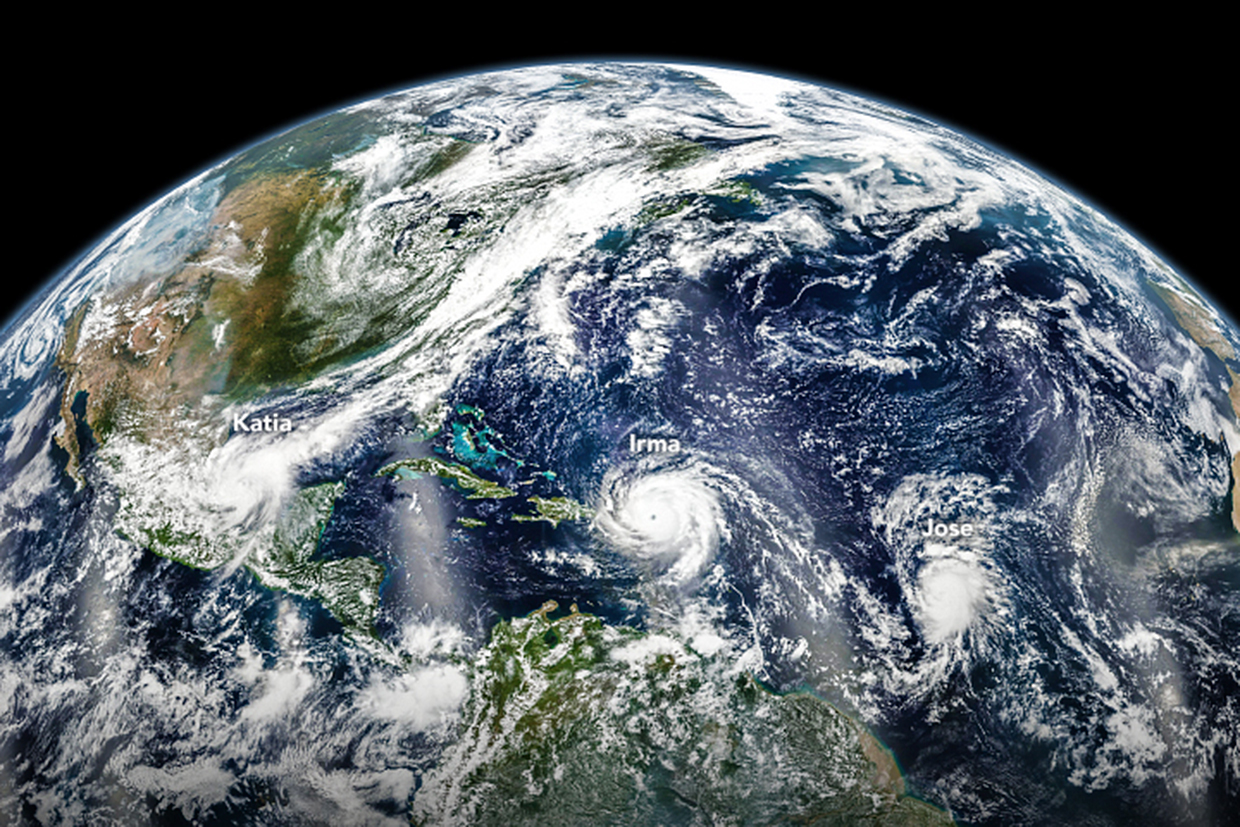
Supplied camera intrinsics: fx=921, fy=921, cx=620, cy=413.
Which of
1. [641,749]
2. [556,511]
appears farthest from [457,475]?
[641,749]

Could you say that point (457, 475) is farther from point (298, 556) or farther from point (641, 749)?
point (641, 749)

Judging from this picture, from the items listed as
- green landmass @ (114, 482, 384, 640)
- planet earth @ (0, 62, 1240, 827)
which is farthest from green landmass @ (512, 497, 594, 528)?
green landmass @ (114, 482, 384, 640)

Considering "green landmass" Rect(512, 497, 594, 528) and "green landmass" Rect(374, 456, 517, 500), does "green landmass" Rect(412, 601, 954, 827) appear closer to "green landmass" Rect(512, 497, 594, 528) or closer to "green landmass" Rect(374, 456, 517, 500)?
"green landmass" Rect(512, 497, 594, 528)

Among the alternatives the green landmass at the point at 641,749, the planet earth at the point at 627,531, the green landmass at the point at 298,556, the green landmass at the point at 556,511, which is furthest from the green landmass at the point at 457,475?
the green landmass at the point at 641,749

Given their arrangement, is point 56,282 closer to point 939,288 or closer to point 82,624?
point 82,624

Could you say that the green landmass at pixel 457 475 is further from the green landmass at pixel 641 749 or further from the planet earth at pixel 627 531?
the green landmass at pixel 641 749
